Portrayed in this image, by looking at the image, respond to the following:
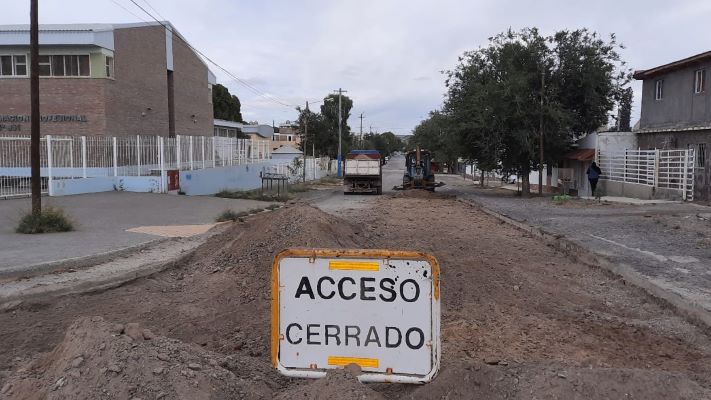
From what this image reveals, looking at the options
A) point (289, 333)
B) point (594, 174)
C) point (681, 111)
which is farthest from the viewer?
point (594, 174)

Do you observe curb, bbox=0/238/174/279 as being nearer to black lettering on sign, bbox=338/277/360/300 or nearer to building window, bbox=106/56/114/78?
black lettering on sign, bbox=338/277/360/300

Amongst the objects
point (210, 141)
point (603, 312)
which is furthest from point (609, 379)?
point (210, 141)

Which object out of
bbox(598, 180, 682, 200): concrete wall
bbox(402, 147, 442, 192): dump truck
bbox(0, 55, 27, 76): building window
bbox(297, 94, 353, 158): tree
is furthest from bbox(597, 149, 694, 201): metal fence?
bbox(297, 94, 353, 158): tree

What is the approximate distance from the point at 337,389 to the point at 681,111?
2612 cm

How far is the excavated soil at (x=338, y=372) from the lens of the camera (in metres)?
3.67

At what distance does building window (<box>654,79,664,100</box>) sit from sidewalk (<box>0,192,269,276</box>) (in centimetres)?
1929

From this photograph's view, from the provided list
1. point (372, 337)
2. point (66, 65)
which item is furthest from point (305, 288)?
point (66, 65)

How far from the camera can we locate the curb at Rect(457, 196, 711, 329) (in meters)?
6.46

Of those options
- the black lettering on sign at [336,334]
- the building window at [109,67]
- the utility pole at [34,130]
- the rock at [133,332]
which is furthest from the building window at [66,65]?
the black lettering on sign at [336,334]

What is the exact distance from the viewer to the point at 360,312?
3891mm

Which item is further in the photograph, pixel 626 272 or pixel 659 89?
pixel 659 89

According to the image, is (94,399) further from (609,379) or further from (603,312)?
(603,312)

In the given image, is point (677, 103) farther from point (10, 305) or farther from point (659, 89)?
point (10, 305)

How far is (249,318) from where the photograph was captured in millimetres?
6352
